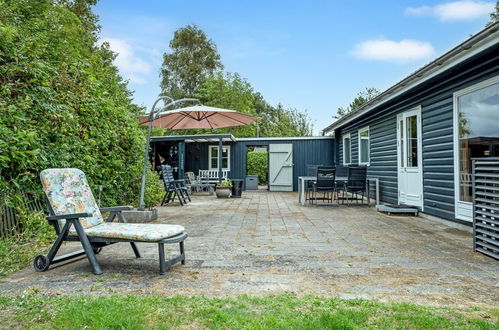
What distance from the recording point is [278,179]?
1326cm

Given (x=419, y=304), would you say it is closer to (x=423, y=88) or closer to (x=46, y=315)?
(x=46, y=315)

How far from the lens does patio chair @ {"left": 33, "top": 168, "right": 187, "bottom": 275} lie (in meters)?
2.63

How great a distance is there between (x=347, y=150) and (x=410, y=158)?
16.7 feet

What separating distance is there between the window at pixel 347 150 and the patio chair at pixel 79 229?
9063mm

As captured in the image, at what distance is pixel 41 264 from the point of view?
273cm

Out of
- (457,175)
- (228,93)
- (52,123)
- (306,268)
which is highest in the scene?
(228,93)

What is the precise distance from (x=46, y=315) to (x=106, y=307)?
313 millimetres

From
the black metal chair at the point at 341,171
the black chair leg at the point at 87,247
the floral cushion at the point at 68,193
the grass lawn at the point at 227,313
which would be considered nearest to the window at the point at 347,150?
the black metal chair at the point at 341,171

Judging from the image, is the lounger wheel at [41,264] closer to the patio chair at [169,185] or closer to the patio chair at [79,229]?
the patio chair at [79,229]

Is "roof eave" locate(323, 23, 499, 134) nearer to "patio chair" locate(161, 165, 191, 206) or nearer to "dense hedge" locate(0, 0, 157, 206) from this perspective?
"dense hedge" locate(0, 0, 157, 206)

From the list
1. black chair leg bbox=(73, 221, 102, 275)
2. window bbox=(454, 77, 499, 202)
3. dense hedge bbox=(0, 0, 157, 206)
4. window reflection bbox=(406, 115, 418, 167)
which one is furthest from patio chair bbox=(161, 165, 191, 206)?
window bbox=(454, 77, 499, 202)

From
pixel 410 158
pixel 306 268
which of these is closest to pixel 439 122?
pixel 410 158

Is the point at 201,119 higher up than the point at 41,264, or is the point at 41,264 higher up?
the point at 201,119

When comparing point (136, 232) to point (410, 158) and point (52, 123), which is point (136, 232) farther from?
point (410, 158)
